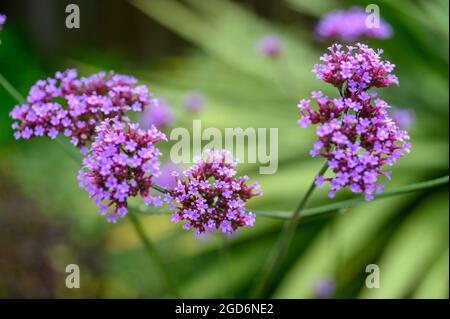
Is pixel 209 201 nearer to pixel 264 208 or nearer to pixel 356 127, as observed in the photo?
pixel 356 127

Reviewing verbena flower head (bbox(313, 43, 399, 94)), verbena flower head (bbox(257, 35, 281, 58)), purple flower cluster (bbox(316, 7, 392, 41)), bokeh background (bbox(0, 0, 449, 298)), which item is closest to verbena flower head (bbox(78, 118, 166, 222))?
verbena flower head (bbox(313, 43, 399, 94))

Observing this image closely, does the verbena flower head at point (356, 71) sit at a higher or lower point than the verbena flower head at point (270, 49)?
lower

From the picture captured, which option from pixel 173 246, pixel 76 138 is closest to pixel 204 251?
pixel 173 246

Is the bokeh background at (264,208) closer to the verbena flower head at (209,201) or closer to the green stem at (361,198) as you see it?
the green stem at (361,198)

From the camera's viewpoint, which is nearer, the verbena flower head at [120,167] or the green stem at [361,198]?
the verbena flower head at [120,167]

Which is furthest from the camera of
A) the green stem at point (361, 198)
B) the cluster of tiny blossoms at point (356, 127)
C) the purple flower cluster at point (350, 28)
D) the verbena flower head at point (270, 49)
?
the verbena flower head at point (270, 49)

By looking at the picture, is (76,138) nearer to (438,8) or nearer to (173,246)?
(173,246)

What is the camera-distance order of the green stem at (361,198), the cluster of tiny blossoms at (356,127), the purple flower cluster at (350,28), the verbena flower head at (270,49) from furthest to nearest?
the verbena flower head at (270,49) < the purple flower cluster at (350,28) < the green stem at (361,198) < the cluster of tiny blossoms at (356,127)

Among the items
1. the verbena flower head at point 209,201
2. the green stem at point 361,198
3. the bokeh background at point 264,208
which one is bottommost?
the verbena flower head at point 209,201

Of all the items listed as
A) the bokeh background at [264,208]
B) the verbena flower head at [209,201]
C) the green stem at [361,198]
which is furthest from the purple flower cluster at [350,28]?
the verbena flower head at [209,201]

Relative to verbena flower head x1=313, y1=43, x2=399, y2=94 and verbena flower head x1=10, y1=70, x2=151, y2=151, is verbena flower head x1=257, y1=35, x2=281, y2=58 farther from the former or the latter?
verbena flower head x1=313, y1=43, x2=399, y2=94
